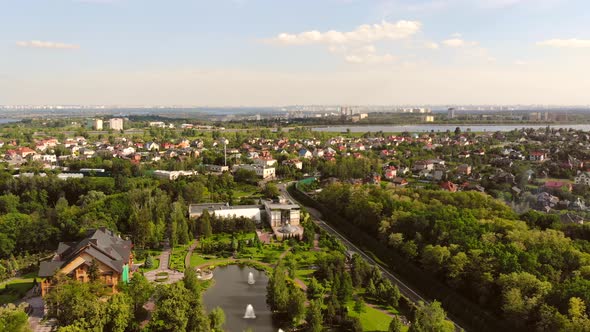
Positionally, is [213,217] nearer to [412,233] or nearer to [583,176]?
[412,233]

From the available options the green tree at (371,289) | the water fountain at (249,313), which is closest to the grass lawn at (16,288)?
the water fountain at (249,313)

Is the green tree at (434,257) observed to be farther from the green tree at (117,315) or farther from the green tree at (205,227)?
the green tree at (117,315)

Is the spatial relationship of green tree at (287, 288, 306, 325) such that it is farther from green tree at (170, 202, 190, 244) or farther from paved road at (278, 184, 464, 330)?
green tree at (170, 202, 190, 244)

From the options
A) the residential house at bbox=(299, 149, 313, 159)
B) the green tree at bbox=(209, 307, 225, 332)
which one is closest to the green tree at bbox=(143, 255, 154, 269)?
the green tree at bbox=(209, 307, 225, 332)

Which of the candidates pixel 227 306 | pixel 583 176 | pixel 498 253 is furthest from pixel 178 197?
pixel 583 176

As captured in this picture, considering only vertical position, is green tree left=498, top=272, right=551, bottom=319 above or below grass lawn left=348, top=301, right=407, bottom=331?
above
